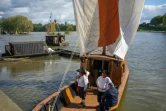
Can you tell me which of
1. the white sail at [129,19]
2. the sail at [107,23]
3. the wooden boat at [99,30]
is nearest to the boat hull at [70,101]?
the wooden boat at [99,30]

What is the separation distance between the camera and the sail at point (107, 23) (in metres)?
10.1

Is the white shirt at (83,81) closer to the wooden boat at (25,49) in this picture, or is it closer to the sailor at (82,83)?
the sailor at (82,83)

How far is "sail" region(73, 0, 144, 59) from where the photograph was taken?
10.1 m

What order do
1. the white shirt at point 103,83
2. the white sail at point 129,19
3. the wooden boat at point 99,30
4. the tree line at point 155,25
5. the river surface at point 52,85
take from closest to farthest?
the white shirt at point 103,83, the wooden boat at point 99,30, the white sail at point 129,19, the river surface at point 52,85, the tree line at point 155,25

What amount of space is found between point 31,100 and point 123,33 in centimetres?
744

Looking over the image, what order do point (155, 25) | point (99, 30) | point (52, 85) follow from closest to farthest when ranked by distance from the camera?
point (99, 30) → point (52, 85) → point (155, 25)

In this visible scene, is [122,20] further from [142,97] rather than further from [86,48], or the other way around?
[142,97]

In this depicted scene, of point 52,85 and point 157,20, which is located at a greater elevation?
point 157,20

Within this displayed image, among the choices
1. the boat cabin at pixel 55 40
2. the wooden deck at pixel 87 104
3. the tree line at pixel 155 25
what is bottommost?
the wooden deck at pixel 87 104

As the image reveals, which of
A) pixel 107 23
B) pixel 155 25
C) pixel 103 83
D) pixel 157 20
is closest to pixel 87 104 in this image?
pixel 103 83

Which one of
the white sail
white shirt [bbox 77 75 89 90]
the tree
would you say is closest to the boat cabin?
the white sail

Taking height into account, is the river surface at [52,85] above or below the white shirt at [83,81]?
below

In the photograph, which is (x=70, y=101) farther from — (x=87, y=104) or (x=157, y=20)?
(x=157, y=20)

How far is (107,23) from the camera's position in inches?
402
